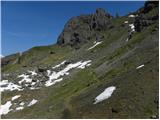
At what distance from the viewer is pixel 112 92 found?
46.5 m

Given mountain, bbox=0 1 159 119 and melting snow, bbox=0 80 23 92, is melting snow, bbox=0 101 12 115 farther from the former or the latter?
melting snow, bbox=0 80 23 92

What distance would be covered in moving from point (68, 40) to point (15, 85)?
106 m

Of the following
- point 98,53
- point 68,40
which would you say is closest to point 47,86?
point 98,53

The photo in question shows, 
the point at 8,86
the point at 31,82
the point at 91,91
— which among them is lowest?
the point at 8,86

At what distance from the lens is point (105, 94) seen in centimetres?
4694

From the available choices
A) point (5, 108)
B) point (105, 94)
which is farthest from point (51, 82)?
point (105, 94)

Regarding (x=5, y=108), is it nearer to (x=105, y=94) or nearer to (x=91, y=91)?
(x=91, y=91)

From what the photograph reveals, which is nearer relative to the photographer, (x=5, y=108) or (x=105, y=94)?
(x=105, y=94)

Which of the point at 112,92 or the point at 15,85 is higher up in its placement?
the point at 112,92

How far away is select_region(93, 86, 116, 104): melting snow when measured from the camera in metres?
45.7

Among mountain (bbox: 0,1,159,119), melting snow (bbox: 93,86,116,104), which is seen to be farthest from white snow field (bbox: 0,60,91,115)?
A: melting snow (bbox: 93,86,116,104)

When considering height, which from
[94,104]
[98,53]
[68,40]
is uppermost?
[94,104]

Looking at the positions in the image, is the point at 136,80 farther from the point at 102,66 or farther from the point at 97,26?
the point at 97,26

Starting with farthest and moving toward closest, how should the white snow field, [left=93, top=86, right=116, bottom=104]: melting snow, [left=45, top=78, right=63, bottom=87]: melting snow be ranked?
[left=45, top=78, right=63, bottom=87]: melting snow, the white snow field, [left=93, top=86, right=116, bottom=104]: melting snow
